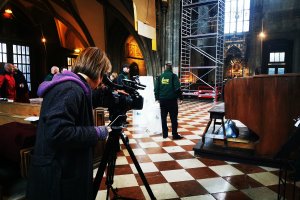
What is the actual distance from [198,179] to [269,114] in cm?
149

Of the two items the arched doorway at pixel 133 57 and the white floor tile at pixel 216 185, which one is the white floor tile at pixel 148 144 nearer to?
the white floor tile at pixel 216 185

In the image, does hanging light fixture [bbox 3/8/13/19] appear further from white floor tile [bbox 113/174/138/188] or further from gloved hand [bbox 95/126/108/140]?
gloved hand [bbox 95/126/108/140]

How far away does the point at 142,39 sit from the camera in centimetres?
1388

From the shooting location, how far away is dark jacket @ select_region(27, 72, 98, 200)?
1.27 metres

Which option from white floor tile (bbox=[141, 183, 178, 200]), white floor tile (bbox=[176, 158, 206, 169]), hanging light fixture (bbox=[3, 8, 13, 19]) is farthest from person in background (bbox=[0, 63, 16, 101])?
hanging light fixture (bbox=[3, 8, 13, 19])

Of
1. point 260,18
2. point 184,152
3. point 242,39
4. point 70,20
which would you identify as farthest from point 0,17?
point 242,39

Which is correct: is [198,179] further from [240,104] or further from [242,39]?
[242,39]

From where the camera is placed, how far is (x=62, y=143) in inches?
50.3

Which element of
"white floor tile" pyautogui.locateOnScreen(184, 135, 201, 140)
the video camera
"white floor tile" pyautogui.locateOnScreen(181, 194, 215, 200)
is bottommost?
"white floor tile" pyautogui.locateOnScreen(181, 194, 215, 200)

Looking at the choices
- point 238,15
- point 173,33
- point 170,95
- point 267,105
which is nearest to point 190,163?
point 267,105

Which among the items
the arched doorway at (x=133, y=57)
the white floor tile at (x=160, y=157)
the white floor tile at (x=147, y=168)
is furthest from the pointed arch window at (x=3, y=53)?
the white floor tile at (x=147, y=168)

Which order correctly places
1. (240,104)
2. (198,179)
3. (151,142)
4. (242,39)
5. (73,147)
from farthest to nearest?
(242,39) → (151,142) → (240,104) → (198,179) → (73,147)

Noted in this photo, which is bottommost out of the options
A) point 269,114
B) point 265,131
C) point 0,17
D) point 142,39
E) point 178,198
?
point 178,198

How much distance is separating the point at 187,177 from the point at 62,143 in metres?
2.21
